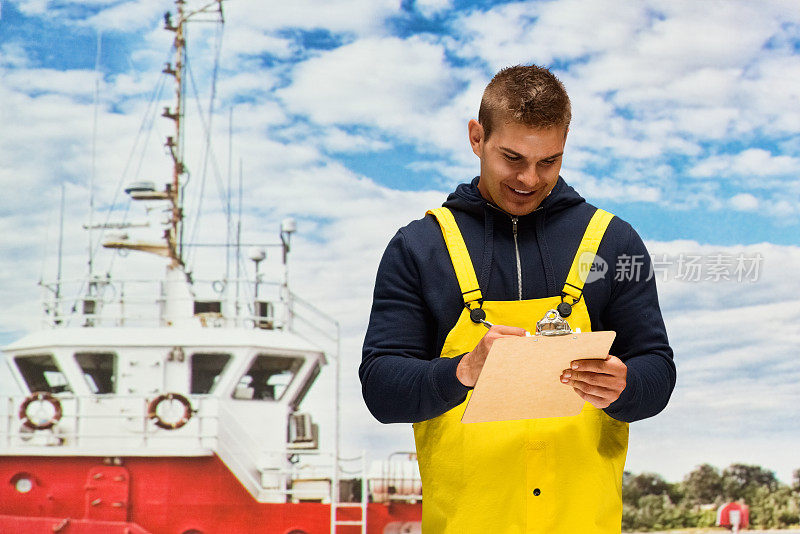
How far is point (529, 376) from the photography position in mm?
929

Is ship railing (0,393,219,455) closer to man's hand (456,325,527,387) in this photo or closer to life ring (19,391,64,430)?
life ring (19,391,64,430)

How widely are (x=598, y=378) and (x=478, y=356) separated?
14cm

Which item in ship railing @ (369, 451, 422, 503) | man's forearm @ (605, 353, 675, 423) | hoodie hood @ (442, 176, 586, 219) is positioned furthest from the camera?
ship railing @ (369, 451, 422, 503)

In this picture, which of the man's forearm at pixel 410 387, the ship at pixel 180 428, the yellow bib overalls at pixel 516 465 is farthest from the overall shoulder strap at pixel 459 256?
the ship at pixel 180 428

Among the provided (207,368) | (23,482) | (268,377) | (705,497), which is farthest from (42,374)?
(705,497)

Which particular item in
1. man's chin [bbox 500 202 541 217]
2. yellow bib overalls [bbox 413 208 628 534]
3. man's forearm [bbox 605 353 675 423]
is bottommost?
yellow bib overalls [bbox 413 208 628 534]

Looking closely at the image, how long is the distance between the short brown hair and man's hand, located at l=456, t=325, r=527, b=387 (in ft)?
0.85

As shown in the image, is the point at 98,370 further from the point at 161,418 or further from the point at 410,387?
the point at 410,387

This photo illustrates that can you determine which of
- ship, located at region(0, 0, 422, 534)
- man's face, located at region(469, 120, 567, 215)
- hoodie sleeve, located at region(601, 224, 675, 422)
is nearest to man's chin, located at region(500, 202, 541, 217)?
man's face, located at region(469, 120, 567, 215)

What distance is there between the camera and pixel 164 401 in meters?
4.30

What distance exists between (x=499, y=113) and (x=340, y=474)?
3.51m

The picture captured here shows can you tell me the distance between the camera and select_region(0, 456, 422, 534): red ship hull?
4.24 meters

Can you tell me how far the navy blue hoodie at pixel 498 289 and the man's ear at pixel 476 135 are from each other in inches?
2.5

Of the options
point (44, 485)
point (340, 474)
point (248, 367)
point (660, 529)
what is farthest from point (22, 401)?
point (660, 529)
